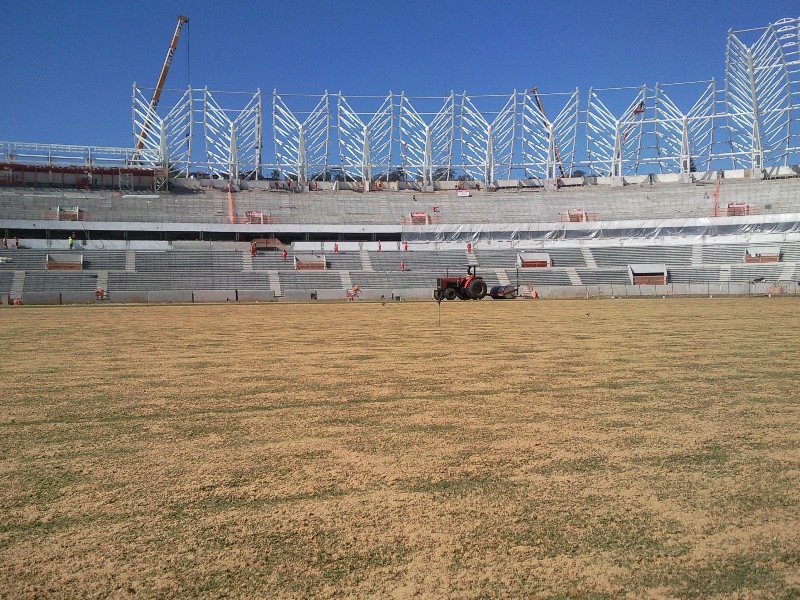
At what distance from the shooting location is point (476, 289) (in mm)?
33125

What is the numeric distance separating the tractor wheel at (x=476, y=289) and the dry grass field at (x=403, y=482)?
79.7 ft

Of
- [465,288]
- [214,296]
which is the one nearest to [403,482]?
[465,288]

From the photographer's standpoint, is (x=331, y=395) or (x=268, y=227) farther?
(x=268, y=227)

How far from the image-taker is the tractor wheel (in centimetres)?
3300

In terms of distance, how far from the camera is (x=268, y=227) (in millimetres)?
52719

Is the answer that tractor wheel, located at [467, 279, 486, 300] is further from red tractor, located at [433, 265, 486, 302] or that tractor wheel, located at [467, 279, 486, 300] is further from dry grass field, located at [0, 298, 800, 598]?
dry grass field, located at [0, 298, 800, 598]

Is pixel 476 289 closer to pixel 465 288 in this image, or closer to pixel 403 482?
pixel 465 288

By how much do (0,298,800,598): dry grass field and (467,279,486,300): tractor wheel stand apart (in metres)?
24.3

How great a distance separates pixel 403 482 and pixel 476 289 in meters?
29.5

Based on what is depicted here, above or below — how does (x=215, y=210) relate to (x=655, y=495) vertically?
above

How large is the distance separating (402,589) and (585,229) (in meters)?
54.9

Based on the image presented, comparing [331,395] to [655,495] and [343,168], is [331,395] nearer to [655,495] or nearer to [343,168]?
[655,495]

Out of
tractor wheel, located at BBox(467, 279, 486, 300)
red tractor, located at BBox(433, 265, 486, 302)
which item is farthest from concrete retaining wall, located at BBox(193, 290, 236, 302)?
tractor wheel, located at BBox(467, 279, 486, 300)

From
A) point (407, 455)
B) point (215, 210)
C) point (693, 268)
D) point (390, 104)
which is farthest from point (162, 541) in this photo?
point (390, 104)
